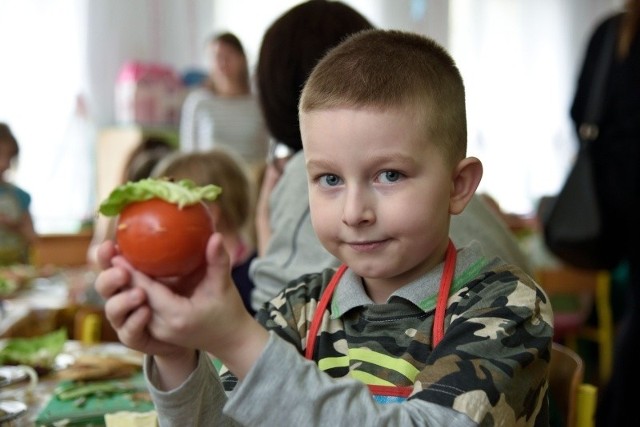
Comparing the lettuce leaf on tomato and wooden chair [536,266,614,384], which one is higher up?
the lettuce leaf on tomato

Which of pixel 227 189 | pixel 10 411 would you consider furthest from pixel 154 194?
pixel 227 189

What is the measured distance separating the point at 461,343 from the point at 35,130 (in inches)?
194

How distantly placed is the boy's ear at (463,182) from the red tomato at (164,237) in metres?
0.42

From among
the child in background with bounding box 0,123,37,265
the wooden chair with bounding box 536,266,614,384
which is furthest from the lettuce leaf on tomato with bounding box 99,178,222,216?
the wooden chair with bounding box 536,266,614,384

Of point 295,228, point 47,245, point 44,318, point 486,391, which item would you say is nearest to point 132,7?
point 47,245

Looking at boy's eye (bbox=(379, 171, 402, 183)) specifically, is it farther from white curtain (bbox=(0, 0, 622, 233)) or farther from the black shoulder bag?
white curtain (bbox=(0, 0, 622, 233))

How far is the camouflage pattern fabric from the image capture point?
94cm

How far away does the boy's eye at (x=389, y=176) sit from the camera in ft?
3.43

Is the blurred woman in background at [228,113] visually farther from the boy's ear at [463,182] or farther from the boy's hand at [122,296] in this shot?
the boy's hand at [122,296]

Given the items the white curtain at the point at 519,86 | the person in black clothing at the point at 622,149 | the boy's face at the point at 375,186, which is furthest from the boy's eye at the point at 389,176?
the white curtain at the point at 519,86

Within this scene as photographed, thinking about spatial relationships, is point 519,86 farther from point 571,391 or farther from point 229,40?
point 571,391

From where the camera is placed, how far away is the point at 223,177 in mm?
2799

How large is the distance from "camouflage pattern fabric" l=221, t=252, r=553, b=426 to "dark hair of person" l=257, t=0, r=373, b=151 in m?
0.95

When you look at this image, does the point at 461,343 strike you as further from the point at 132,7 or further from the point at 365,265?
the point at 132,7
